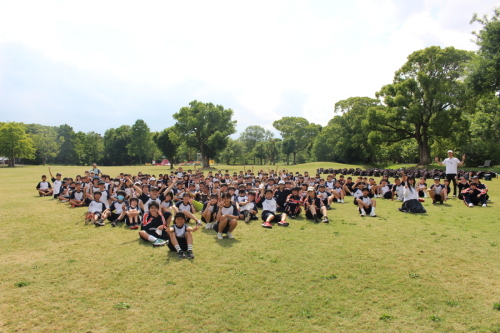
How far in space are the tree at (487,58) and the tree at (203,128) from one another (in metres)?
36.1

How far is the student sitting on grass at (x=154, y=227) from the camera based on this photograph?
781cm

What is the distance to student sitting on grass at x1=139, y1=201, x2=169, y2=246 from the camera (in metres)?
7.81

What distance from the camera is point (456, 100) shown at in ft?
117

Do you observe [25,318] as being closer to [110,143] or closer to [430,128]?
[430,128]

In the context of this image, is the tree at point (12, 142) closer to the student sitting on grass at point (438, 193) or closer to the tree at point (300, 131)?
the tree at point (300, 131)

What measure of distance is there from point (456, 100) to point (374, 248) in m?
36.9

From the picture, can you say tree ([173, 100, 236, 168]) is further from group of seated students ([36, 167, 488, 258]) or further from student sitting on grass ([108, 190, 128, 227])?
student sitting on grass ([108, 190, 128, 227])

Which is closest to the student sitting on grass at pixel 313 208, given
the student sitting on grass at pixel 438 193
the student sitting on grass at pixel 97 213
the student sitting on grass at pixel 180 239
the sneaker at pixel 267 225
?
the sneaker at pixel 267 225

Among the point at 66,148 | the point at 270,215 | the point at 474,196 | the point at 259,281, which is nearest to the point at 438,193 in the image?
the point at 474,196

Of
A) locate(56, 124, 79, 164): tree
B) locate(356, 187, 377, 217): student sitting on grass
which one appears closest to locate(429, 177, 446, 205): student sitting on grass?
locate(356, 187, 377, 217): student sitting on grass

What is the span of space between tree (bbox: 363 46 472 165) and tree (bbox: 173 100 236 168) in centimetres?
2435

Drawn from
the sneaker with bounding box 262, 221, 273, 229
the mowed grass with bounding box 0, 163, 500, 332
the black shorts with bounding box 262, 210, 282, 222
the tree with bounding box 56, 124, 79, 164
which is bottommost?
the mowed grass with bounding box 0, 163, 500, 332

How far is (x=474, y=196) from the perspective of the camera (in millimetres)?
12695

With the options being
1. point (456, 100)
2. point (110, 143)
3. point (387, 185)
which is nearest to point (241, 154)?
point (110, 143)
